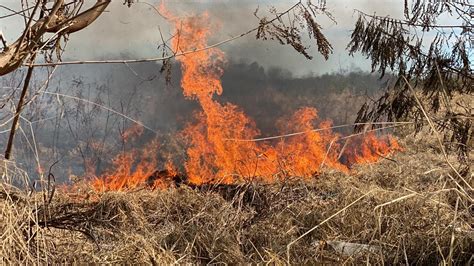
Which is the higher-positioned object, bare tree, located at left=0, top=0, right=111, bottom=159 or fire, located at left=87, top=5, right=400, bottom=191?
bare tree, located at left=0, top=0, right=111, bottom=159

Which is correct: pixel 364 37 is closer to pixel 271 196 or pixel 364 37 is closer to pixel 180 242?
pixel 271 196

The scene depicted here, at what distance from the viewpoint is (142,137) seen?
9.11 m

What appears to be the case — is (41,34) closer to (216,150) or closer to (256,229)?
(256,229)

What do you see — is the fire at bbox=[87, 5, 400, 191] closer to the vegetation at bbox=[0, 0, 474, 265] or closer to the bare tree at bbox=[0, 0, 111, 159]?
the vegetation at bbox=[0, 0, 474, 265]

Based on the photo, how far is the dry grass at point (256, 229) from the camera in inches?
113

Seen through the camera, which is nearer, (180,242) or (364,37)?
(180,242)

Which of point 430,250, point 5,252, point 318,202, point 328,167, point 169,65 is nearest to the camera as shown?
point 5,252

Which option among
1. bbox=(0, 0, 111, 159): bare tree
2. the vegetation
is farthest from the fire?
bbox=(0, 0, 111, 159): bare tree

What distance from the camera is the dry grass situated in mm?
2861

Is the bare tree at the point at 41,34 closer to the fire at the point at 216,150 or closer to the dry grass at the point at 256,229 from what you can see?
the dry grass at the point at 256,229

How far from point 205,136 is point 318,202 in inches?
153

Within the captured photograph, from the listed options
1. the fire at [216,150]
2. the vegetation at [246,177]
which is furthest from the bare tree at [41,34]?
the fire at [216,150]

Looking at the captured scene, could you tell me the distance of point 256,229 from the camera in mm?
4285

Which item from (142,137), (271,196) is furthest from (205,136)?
(271,196)
